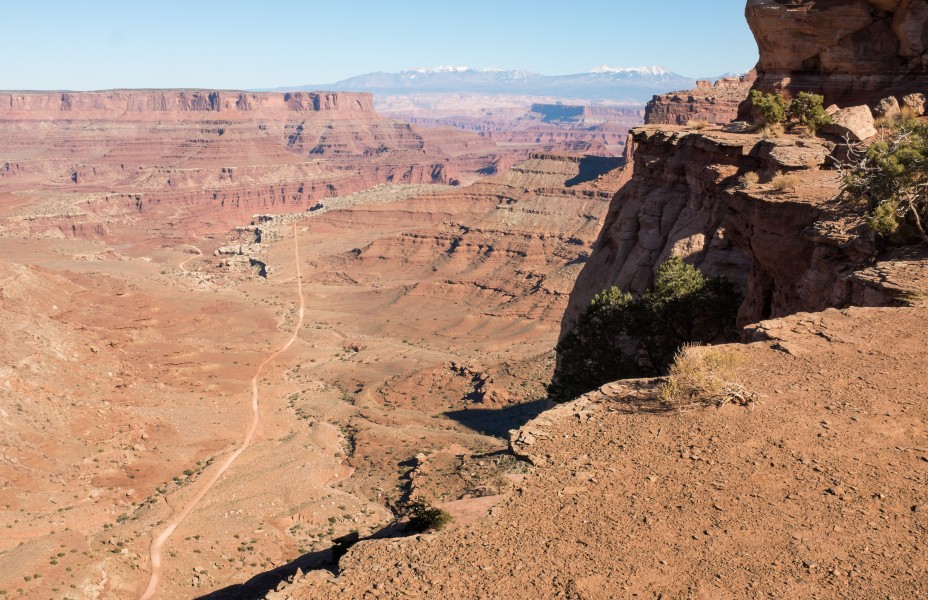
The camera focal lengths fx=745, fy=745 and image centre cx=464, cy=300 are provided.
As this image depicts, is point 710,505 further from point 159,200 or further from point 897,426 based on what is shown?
point 159,200

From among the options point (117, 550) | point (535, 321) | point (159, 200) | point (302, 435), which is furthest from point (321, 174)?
point (117, 550)

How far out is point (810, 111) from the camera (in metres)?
27.2

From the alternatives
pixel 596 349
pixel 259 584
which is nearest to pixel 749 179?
pixel 596 349

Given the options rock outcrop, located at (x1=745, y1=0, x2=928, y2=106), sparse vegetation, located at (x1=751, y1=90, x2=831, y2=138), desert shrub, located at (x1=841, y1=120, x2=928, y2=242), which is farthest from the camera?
rock outcrop, located at (x1=745, y1=0, x2=928, y2=106)

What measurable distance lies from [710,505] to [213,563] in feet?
70.4

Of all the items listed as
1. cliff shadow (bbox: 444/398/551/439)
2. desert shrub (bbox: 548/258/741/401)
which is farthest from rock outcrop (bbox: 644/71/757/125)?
desert shrub (bbox: 548/258/741/401)

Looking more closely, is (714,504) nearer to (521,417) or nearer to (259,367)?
(521,417)

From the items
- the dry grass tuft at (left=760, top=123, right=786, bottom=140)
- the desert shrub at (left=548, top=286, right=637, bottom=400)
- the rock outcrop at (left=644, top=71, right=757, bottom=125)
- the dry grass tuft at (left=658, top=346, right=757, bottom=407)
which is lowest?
the desert shrub at (left=548, top=286, right=637, bottom=400)

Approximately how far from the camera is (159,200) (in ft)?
500

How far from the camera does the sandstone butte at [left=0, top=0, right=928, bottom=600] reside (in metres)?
10.3

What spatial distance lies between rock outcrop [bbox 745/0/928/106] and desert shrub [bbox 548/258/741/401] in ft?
36.6

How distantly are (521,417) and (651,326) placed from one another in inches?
720

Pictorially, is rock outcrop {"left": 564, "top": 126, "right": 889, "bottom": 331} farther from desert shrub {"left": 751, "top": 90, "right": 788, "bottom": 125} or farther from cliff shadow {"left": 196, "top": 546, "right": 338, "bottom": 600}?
cliff shadow {"left": 196, "top": 546, "right": 338, "bottom": 600}

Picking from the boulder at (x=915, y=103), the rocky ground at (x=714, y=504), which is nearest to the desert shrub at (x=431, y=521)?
the rocky ground at (x=714, y=504)
